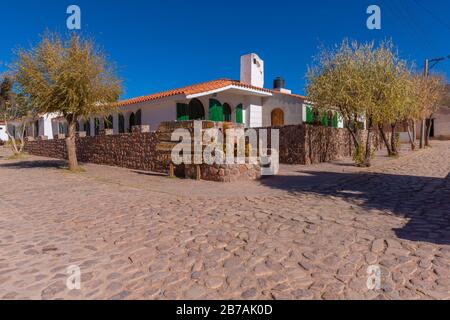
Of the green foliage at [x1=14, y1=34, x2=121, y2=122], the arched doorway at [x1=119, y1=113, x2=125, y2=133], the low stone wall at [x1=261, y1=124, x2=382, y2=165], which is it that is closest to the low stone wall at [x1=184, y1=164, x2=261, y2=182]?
the low stone wall at [x1=261, y1=124, x2=382, y2=165]

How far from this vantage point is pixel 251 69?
63.5ft

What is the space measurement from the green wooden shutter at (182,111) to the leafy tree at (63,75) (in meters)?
4.21

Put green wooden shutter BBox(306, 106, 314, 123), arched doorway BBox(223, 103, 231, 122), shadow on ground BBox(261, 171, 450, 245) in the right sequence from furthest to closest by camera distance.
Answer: green wooden shutter BBox(306, 106, 314, 123) < arched doorway BBox(223, 103, 231, 122) < shadow on ground BBox(261, 171, 450, 245)

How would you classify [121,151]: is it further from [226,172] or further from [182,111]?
[226,172]

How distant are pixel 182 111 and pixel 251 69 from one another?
6.64 metres

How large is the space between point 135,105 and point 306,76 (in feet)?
32.3

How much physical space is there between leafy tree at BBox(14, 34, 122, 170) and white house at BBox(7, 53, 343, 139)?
373 centimetres

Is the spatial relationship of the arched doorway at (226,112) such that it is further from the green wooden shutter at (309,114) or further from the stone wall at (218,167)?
the green wooden shutter at (309,114)

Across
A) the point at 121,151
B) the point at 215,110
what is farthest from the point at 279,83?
the point at 121,151

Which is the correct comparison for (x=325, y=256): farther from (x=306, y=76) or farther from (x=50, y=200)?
(x=306, y=76)

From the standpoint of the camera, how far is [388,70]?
38.2 feet

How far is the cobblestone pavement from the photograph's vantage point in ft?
9.19

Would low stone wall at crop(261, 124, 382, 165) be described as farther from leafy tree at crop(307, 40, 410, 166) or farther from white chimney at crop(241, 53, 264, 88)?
white chimney at crop(241, 53, 264, 88)

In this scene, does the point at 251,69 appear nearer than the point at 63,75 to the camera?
No
